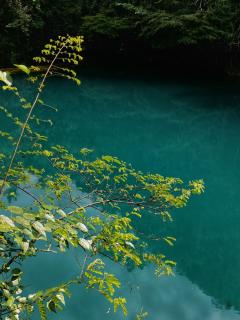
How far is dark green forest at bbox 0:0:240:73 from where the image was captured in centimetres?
1164

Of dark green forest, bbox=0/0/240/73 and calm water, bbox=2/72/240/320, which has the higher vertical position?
dark green forest, bbox=0/0/240/73

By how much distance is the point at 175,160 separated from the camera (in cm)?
698

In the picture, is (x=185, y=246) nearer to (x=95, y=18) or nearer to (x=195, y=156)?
(x=195, y=156)

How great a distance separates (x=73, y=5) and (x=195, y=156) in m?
9.06

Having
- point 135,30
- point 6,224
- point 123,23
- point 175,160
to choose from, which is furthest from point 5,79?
point 135,30

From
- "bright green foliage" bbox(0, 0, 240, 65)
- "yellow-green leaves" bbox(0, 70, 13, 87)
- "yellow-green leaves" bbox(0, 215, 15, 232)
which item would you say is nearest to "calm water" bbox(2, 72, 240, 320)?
"bright green foliage" bbox(0, 0, 240, 65)

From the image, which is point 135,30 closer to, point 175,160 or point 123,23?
point 123,23

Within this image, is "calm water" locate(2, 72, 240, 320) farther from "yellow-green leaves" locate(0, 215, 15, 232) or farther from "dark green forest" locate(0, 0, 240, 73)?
"yellow-green leaves" locate(0, 215, 15, 232)

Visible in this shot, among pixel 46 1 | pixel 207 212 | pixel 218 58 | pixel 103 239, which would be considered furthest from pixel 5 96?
pixel 103 239

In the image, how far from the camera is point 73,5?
553 inches

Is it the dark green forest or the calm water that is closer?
the calm water

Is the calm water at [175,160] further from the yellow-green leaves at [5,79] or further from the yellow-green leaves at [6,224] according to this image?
the yellow-green leaves at [5,79]

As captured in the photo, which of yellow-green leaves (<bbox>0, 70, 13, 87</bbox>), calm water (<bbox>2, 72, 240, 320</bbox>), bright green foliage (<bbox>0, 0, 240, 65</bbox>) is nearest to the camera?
yellow-green leaves (<bbox>0, 70, 13, 87</bbox>)

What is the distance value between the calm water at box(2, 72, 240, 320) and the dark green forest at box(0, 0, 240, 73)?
1.42m
